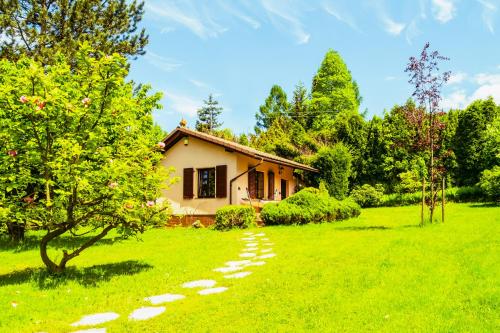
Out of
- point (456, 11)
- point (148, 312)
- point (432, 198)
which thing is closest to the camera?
point (148, 312)

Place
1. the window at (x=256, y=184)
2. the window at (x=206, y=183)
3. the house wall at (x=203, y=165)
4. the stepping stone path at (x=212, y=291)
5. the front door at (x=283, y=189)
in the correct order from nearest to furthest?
the stepping stone path at (x=212, y=291), the house wall at (x=203, y=165), the window at (x=206, y=183), the window at (x=256, y=184), the front door at (x=283, y=189)

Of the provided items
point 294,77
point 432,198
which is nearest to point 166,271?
point 432,198

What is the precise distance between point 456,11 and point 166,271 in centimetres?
1130

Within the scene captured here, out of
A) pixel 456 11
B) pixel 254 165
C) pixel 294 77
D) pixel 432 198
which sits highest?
pixel 294 77

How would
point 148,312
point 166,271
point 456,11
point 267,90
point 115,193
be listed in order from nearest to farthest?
point 148,312
point 115,193
point 166,271
point 456,11
point 267,90

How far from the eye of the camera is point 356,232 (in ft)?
42.7

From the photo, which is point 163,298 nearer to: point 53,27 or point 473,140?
point 53,27

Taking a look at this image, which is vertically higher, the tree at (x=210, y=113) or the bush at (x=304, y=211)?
the tree at (x=210, y=113)

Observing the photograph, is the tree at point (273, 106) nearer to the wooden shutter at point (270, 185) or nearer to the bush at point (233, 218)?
the wooden shutter at point (270, 185)

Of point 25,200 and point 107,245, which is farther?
A: point 107,245

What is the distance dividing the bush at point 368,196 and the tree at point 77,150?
19.6m

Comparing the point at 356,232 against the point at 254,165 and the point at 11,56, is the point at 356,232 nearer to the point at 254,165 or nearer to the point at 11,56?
the point at 254,165

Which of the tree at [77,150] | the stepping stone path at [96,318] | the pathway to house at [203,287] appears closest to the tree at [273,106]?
the pathway to house at [203,287]

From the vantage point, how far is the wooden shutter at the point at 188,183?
22141 millimetres
